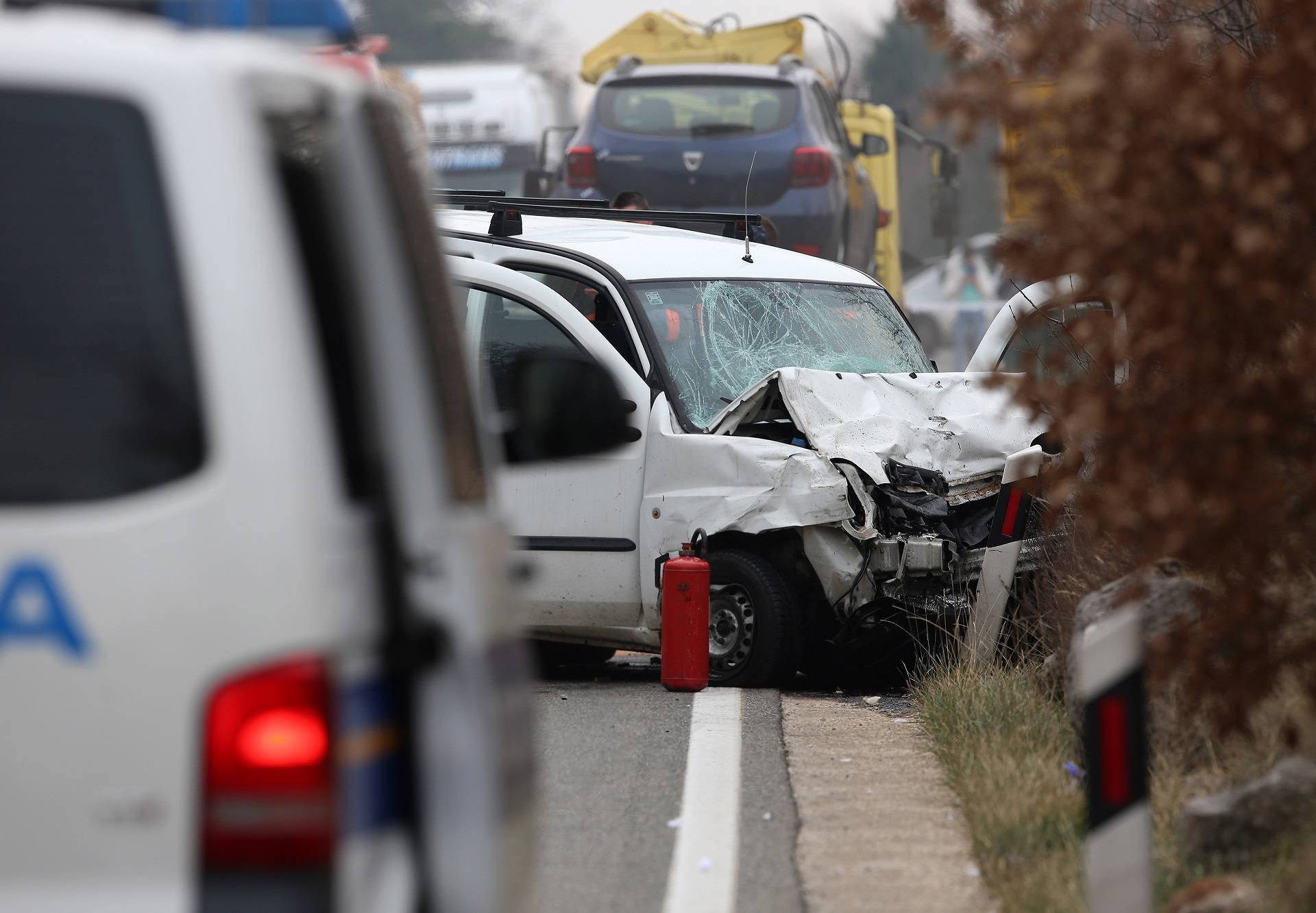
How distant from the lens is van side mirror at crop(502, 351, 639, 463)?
138 inches

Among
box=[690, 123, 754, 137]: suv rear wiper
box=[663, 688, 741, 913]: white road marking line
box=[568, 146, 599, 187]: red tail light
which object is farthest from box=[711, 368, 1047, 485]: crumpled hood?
box=[690, 123, 754, 137]: suv rear wiper

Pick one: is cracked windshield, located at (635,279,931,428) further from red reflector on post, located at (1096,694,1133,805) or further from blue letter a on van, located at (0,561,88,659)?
blue letter a on van, located at (0,561,88,659)

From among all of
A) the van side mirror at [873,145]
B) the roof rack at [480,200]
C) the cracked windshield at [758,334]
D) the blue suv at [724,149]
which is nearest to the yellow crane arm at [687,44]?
the van side mirror at [873,145]

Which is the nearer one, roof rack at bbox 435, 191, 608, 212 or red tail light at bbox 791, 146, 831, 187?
roof rack at bbox 435, 191, 608, 212

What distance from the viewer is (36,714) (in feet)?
7.74

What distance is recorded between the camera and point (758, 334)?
9492 mm

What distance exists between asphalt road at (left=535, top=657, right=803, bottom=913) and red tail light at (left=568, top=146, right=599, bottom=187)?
815 centimetres

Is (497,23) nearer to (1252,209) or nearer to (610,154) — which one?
(610,154)

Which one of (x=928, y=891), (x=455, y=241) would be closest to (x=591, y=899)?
(x=928, y=891)

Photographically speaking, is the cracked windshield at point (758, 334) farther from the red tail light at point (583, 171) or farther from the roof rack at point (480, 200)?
the red tail light at point (583, 171)

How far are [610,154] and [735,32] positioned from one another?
5028mm

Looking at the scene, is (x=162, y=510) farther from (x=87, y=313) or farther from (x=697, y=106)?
(x=697, y=106)

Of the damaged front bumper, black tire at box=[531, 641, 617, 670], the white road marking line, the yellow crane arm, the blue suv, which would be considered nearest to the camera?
the white road marking line

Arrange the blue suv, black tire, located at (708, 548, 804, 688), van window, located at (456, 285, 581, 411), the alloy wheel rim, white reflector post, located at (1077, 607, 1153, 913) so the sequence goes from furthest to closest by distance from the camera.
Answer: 1. the blue suv
2. van window, located at (456, 285, 581, 411)
3. the alloy wheel rim
4. black tire, located at (708, 548, 804, 688)
5. white reflector post, located at (1077, 607, 1153, 913)
